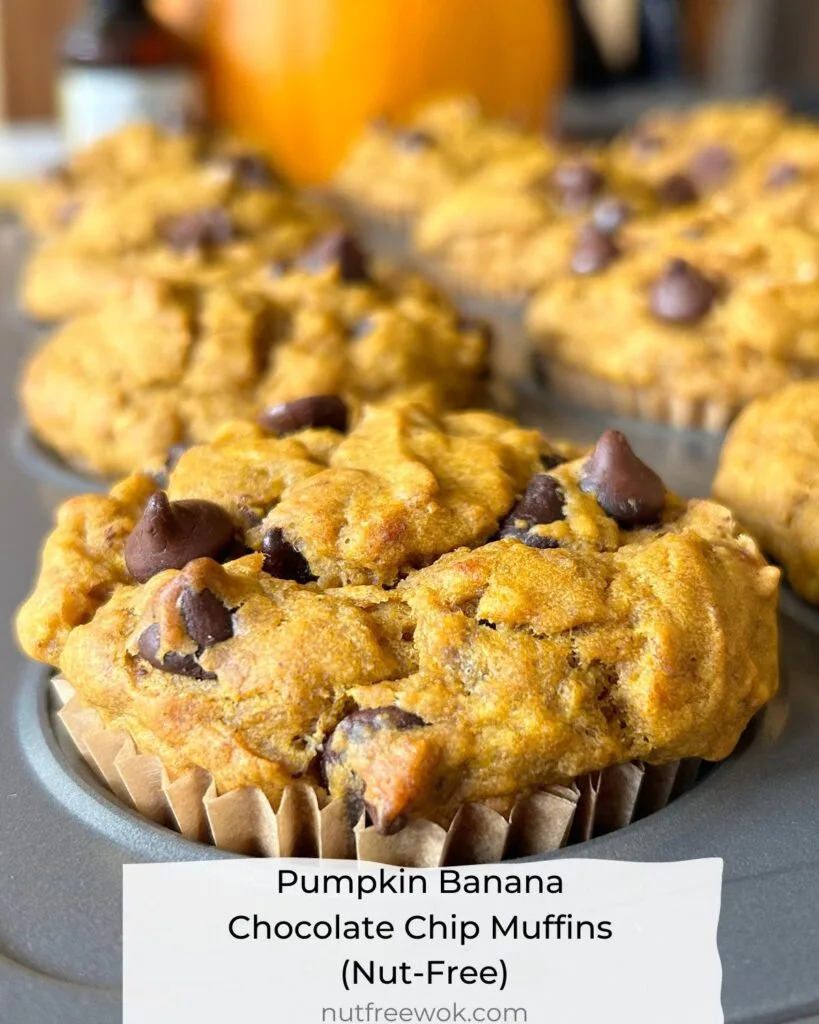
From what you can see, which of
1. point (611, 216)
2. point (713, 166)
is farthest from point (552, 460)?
point (713, 166)

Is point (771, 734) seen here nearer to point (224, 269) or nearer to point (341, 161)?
point (224, 269)

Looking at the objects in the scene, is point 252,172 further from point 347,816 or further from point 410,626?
point 347,816

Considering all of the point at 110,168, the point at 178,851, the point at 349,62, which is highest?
the point at 349,62

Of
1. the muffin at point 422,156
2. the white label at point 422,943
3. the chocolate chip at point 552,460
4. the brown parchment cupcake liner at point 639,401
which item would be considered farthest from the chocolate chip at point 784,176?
the white label at point 422,943

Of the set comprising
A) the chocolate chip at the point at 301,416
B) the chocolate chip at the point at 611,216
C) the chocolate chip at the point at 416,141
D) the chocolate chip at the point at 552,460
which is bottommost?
the chocolate chip at the point at 416,141

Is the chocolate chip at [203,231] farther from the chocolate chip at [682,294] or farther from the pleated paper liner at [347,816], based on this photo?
the pleated paper liner at [347,816]

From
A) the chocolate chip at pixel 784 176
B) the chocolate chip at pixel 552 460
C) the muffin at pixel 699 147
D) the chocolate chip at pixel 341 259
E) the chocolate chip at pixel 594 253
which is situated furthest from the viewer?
the muffin at pixel 699 147

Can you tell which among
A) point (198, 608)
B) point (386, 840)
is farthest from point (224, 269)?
point (386, 840)
